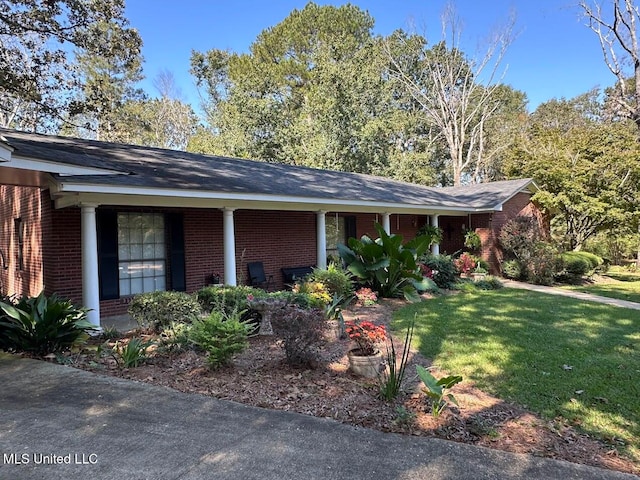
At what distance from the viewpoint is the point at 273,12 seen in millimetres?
29531

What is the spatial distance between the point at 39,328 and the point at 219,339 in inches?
102

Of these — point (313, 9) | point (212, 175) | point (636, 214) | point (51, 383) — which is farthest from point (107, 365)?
point (313, 9)

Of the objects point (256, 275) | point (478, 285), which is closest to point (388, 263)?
point (256, 275)

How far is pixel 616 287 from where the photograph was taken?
1380cm

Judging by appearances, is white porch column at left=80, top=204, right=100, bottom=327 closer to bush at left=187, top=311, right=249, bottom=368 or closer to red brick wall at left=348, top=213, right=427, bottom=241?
bush at left=187, top=311, right=249, bottom=368

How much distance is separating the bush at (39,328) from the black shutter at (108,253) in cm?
270

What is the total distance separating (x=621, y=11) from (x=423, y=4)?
14980 millimetres

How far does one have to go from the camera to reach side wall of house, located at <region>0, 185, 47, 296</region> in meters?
8.72

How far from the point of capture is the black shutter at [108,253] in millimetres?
8492

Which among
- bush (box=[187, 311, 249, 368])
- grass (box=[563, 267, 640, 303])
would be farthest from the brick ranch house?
grass (box=[563, 267, 640, 303])

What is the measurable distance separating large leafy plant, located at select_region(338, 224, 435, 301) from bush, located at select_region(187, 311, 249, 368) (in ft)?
17.6

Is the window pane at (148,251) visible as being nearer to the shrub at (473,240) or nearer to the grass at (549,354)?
the grass at (549,354)

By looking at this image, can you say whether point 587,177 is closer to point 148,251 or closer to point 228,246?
point 228,246

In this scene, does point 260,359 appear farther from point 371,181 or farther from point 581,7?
point 581,7
